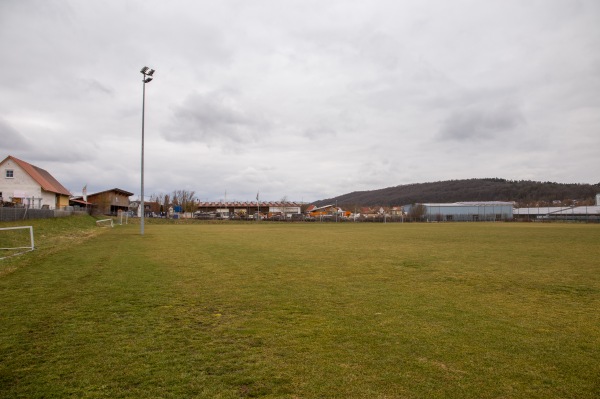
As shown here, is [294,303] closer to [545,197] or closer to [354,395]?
[354,395]

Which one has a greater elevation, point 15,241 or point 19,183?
point 19,183

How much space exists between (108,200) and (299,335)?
101378mm

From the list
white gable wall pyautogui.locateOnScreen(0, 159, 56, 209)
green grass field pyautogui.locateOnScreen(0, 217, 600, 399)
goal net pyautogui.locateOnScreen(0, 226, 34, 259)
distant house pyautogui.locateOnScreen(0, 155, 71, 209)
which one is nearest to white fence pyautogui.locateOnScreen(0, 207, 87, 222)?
goal net pyautogui.locateOnScreen(0, 226, 34, 259)

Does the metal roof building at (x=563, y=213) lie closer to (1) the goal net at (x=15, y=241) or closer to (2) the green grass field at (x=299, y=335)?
(2) the green grass field at (x=299, y=335)

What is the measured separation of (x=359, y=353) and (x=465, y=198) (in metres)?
205

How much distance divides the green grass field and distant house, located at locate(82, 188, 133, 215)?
295ft

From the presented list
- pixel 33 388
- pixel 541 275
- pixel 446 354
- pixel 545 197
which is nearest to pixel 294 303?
pixel 446 354

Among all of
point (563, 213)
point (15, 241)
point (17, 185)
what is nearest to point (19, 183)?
point (17, 185)

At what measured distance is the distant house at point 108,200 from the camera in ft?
304

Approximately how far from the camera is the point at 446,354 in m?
5.06

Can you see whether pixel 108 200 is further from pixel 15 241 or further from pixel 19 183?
pixel 15 241

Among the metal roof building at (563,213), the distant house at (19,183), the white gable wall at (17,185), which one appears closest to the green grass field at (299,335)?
the distant house at (19,183)

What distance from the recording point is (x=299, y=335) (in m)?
5.89

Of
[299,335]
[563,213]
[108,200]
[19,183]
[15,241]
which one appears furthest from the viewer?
[563,213]
